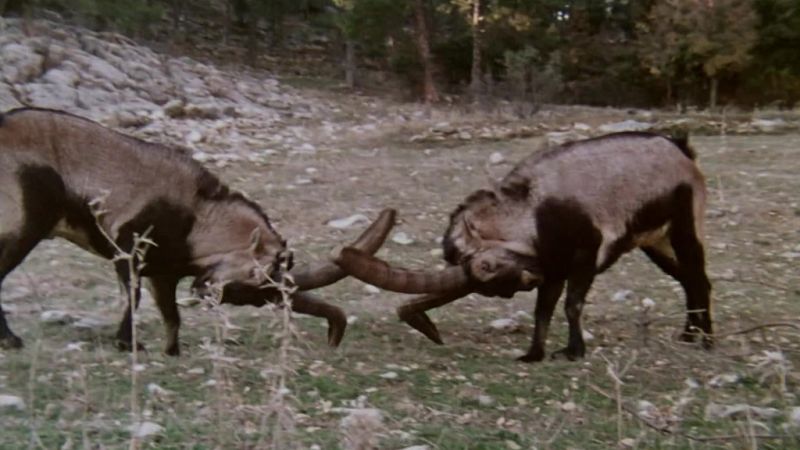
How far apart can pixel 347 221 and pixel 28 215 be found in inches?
217

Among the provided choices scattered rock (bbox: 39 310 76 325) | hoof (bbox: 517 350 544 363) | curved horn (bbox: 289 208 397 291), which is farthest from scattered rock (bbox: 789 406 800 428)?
scattered rock (bbox: 39 310 76 325)

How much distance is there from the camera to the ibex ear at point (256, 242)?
7.67 m

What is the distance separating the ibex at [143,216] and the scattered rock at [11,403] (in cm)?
164

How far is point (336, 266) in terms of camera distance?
7.48 meters

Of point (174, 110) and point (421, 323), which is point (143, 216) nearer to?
point (421, 323)

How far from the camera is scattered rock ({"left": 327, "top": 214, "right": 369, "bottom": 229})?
40.4ft

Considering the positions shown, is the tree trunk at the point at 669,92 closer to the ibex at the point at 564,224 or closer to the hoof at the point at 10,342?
the ibex at the point at 564,224

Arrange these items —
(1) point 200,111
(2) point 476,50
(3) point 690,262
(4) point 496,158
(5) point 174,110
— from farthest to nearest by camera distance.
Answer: (2) point 476,50 < (1) point 200,111 < (5) point 174,110 < (4) point 496,158 < (3) point 690,262

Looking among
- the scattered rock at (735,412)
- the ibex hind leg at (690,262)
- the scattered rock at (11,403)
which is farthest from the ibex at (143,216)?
the scattered rock at (735,412)

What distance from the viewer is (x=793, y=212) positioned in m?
12.8

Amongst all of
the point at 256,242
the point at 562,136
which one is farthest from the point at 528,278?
the point at 562,136

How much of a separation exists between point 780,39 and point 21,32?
67.5ft

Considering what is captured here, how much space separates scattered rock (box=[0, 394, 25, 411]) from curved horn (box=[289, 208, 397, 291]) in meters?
2.19

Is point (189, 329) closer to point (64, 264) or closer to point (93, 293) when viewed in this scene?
point (93, 293)
